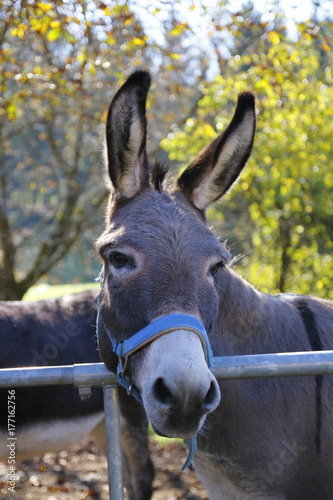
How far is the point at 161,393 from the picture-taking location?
5.74 feet

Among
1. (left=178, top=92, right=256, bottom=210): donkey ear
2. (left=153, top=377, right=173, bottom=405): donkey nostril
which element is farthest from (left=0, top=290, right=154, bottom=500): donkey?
(left=153, top=377, right=173, bottom=405): donkey nostril

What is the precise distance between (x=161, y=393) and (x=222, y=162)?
117cm

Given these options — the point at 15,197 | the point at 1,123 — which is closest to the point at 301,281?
the point at 1,123

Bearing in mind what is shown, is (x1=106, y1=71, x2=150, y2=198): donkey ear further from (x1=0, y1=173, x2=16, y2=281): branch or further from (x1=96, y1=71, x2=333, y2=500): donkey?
(x1=0, y1=173, x2=16, y2=281): branch

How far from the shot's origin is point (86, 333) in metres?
4.17

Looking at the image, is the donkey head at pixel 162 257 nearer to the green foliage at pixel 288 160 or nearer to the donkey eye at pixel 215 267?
the donkey eye at pixel 215 267

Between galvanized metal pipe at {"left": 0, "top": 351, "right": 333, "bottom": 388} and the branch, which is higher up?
the branch

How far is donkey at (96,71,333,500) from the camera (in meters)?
1.95

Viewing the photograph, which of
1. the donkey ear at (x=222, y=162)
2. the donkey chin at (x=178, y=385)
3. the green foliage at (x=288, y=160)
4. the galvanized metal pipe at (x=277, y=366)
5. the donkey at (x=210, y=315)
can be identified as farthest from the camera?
the green foliage at (x=288, y=160)

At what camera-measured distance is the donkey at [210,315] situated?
6.41 feet

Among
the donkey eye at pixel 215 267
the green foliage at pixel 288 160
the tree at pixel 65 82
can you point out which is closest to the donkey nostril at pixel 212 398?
the donkey eye at pixel 215 267

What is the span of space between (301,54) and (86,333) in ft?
13.4

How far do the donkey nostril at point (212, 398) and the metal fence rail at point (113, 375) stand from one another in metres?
0.08

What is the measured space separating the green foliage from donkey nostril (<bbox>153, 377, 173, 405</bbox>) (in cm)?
455
